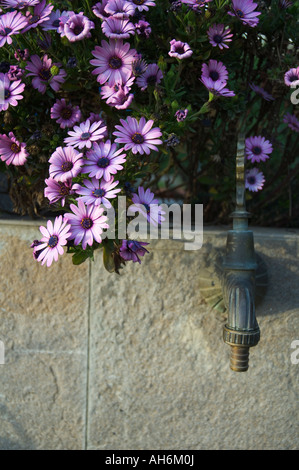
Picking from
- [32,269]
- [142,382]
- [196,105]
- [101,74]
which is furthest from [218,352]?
[101,74]

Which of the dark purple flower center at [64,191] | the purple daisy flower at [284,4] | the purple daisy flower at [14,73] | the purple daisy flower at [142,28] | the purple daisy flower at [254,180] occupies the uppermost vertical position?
the purple daisy flower at [284,4]

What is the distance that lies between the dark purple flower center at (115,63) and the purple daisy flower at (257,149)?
424 millimetres

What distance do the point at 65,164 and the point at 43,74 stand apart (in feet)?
0.78

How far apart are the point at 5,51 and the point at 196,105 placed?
0.48 m

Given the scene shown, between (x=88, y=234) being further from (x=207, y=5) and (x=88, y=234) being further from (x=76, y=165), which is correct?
(x=207, y=5)

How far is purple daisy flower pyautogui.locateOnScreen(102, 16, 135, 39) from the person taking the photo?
34.8 inches

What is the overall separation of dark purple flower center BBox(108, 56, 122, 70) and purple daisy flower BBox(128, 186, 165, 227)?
0.27 m

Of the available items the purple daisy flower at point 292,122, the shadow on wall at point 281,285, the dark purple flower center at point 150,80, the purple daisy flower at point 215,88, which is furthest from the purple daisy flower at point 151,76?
the shadow on wall at point 281,285

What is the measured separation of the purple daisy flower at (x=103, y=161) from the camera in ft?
2.82

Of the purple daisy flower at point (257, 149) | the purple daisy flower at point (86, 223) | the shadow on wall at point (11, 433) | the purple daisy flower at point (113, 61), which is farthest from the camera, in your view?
the shadow on wall at point (11, 433)

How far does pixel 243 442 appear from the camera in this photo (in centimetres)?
132

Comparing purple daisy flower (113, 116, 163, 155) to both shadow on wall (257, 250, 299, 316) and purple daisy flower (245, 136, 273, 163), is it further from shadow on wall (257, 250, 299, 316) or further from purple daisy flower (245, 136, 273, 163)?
shadow on wall (257, 250, 299, 316)

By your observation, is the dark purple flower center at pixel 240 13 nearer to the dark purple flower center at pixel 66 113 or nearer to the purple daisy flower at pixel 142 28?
the purple daisy flower at pixel 142 28
